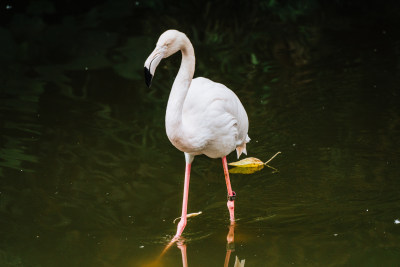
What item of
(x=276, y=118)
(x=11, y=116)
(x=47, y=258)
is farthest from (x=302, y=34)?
(x=47, y=258)

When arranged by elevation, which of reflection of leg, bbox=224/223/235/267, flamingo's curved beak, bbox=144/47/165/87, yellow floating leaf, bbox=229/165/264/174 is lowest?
reflection of leg, bbox=224/223/235/267

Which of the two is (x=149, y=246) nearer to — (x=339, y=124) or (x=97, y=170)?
(x=97, y=170)

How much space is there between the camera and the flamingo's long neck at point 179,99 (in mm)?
4141

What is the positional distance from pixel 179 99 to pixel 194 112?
0.38 meters

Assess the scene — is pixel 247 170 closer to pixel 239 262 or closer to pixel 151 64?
pixel 239 262

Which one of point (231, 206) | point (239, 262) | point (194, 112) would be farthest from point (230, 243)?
point (194, 112)

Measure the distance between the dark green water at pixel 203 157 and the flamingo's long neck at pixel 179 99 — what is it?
1071mm

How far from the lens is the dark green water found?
15.9ft

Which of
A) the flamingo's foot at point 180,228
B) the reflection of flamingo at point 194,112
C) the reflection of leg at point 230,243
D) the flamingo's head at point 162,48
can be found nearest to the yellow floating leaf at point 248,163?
the reflection of flamingo at point 194,112

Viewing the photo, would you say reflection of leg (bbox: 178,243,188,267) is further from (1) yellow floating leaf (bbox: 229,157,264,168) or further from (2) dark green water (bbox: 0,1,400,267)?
(1) yellow floating leaf (bbox: 229,157,264,168)

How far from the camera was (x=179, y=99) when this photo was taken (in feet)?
13.6

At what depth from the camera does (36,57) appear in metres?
9.30

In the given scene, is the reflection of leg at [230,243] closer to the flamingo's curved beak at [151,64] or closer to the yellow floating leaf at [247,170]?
the yellow floating leaf at [247,170]

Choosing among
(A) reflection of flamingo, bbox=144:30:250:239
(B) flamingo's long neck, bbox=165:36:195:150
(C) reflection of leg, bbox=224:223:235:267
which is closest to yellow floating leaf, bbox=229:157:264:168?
(A) reflection of flamingo, bbox=144:30:250:239
